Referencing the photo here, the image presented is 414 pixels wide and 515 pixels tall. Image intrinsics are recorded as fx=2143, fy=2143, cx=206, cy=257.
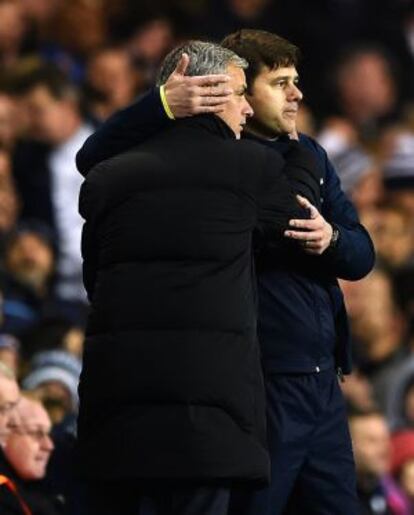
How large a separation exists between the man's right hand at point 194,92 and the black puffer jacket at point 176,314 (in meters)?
0.05

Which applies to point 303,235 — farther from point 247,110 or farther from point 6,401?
point 6,401

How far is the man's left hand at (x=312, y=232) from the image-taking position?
20.5 feet

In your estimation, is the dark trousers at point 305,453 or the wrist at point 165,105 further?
the dark trousers at point 305,453

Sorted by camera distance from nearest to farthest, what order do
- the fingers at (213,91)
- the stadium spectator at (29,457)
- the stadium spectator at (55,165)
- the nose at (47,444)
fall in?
the fingers at (213,91), the stadium spectator at (29,457), the nose at (47,444), the stadium spectator at (55,165)

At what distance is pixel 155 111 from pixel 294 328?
2.60ft

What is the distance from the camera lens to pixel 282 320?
6449mm

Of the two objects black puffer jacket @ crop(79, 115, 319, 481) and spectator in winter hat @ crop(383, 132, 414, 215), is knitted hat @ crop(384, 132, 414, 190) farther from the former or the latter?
black puffer jacket @ crop(79, 115, 319, 481)

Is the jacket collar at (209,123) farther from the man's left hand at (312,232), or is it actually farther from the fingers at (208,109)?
the man's left hand at (312,232)

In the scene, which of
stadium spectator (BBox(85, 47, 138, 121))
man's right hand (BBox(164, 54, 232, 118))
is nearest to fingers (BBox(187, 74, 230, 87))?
man's right hand (BBox(164, 54, 232, 118))

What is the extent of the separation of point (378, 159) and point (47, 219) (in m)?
2.96

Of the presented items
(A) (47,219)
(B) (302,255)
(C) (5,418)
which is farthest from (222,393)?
(A) (47,219)

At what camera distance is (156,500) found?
6059 mm

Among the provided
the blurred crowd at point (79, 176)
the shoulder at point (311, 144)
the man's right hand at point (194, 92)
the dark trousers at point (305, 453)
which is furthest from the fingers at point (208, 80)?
the blurred crowd at point (79, 176)

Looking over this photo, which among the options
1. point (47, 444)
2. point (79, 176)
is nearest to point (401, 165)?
point (79, 176)
